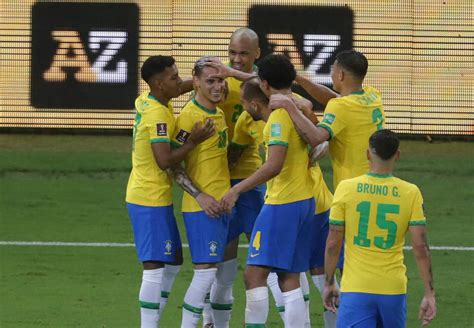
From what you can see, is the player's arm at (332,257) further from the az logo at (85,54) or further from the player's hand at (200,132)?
the az logo at (85,54)

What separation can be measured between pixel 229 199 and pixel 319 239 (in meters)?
0.67

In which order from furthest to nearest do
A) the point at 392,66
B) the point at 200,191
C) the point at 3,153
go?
the point at 392,66
the point at 3,153
the point at 200,191

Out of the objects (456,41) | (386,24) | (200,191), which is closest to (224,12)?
(386,24)

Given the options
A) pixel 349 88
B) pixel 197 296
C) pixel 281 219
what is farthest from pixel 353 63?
pixel 197 296

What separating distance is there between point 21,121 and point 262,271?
11.0 m

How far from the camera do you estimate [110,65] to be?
17.3 metres

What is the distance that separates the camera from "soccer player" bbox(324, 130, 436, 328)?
6.34 meters

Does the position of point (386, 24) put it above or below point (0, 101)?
above

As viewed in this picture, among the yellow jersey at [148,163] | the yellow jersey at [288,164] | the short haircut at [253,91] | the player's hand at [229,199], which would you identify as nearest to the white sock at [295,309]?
the yellow jersey at [288,164]

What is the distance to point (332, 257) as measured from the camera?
6.47 metres

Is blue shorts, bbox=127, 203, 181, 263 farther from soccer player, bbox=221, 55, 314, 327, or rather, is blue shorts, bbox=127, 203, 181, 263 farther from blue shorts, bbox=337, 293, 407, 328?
blue shorts, bbox=337, 293, 407, 328

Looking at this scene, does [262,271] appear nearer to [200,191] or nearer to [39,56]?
[200,191]

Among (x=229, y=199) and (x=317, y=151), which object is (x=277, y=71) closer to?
(x=317, y=151)

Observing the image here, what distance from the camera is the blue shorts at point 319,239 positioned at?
304 inches
